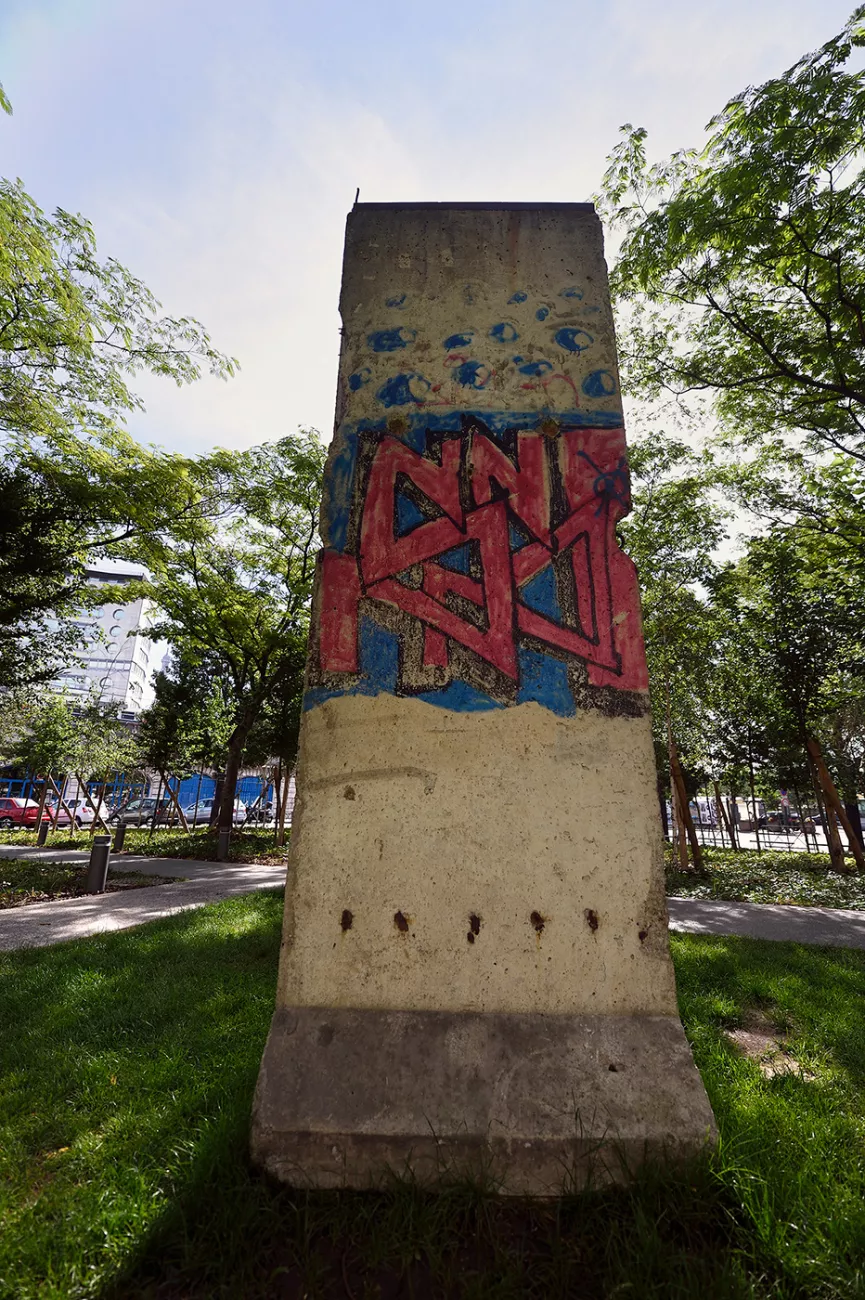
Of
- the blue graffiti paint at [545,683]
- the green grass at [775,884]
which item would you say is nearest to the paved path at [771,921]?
the green grass at [775,884]

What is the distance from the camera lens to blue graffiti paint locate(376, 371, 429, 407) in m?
3.47

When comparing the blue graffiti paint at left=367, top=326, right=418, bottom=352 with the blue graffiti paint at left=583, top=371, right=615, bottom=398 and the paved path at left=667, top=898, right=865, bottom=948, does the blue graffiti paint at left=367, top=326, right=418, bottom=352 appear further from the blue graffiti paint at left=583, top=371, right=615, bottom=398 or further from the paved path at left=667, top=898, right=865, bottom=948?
the paved path at left=667, top=898, right=865, bottom=948

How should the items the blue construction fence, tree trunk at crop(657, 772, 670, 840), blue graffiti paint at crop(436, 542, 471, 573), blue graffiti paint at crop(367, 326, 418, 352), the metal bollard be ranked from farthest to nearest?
the blue construction fence
the metal bollard
tree trunk at crop(657, 772, 670, 840)
blue graffiti paint at crop(367, 326, 418, 352)
blue graffiti paint at crop(436, 542, 471, 573)

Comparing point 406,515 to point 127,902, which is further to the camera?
point 127,902

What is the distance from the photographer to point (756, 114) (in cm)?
639

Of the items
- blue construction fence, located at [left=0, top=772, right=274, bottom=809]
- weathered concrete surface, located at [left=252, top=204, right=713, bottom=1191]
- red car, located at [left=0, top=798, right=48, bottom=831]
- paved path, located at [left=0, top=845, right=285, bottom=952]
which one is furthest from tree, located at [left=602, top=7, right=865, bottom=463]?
red car, located at [left=0, top=798, right=48, bottom=831]

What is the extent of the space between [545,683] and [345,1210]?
2.30m

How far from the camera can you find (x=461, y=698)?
3.00 metres

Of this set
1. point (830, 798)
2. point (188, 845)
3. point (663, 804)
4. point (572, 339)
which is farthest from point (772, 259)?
point (663, 804)

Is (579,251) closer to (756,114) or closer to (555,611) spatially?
(555,611)

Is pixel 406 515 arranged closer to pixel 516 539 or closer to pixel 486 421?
pixel 516 539

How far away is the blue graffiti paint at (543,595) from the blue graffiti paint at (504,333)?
1493mm

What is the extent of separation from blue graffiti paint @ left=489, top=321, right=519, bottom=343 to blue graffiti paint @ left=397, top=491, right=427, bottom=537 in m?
1.18

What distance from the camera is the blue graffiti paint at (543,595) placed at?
310cm
